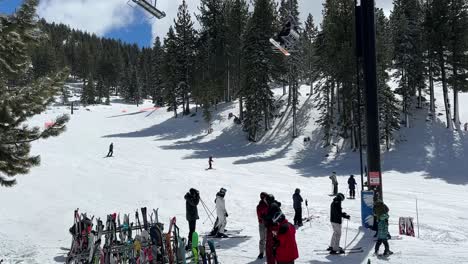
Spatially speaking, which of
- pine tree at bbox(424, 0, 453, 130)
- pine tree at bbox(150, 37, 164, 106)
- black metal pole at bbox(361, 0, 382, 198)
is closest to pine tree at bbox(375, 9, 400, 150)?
pine tree at bbox(424, 0, 453, 130)

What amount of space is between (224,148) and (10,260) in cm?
3041

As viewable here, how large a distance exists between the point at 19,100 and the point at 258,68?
34.8 meters

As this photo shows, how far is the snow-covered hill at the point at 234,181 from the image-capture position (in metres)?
14.5

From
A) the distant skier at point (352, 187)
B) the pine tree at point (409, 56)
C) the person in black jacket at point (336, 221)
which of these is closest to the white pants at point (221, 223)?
the person in black jacket at point (336, 221)

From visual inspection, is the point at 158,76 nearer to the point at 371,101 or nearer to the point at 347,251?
the point at 371,101

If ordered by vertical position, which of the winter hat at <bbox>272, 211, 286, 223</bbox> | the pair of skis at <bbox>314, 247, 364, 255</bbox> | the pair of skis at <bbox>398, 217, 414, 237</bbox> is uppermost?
the winter hat at <bbox>272, 211, 286, 223</bbox>

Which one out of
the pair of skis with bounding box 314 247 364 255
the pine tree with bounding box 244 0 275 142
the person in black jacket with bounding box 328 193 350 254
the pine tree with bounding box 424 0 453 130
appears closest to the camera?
the person in black jacket with bounding box 328 193 350 254

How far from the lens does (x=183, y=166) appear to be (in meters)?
34.5

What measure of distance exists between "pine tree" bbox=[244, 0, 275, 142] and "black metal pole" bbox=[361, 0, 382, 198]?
26682 millimetres

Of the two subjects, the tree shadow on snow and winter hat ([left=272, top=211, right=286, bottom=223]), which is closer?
winter hat ([left=272, top=211, right=286, bottom=223])

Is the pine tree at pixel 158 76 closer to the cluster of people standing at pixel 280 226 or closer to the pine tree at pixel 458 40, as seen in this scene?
the pine tree at pixel 458 40

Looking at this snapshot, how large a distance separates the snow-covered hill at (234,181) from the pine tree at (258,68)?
231 centimetres

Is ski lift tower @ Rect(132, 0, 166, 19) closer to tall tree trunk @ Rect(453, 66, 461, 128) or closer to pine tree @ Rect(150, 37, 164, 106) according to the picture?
tall tree trunk @ Rect(453, 66, 461, 128)

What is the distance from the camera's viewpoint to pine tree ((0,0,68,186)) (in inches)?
374
